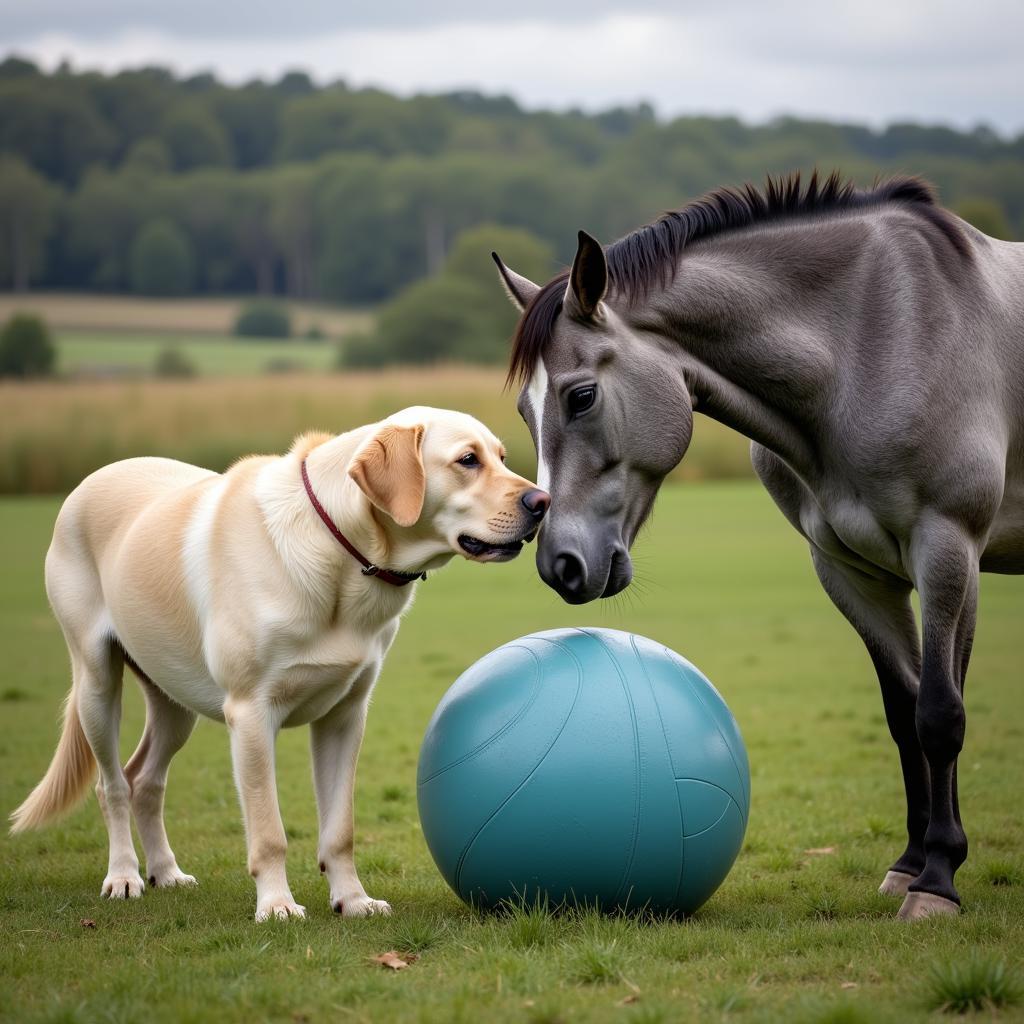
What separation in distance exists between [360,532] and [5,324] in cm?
5138

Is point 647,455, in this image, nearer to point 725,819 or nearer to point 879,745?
point 725,819


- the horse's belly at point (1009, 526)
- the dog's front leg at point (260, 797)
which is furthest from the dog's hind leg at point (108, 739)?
the horse's belly at point (1009, 526)

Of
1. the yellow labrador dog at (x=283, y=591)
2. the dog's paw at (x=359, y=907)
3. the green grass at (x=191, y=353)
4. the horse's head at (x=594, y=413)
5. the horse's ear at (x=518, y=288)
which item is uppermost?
the horse's ear at (x=518, y=288)

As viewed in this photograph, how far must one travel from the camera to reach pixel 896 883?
631cm

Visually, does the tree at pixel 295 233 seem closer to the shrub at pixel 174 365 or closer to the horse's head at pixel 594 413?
the shrub at pixel 174 365

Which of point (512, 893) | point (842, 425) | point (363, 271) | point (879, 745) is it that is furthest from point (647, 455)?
point (363, 271)

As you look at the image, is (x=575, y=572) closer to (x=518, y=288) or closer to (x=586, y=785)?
(x=586, y=785)

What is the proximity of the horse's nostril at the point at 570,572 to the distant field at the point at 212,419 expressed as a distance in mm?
25473

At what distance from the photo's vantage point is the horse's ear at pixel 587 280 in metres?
5.41

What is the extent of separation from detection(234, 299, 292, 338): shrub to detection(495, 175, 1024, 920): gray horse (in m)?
70.5

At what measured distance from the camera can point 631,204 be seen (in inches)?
3723

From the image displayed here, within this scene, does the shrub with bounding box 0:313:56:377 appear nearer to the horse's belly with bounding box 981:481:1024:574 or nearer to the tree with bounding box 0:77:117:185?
the tree with bounding box 0:77:117:185

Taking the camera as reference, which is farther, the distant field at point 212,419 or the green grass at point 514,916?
the distant field at point 212,419

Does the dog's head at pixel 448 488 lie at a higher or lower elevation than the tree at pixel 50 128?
lower
